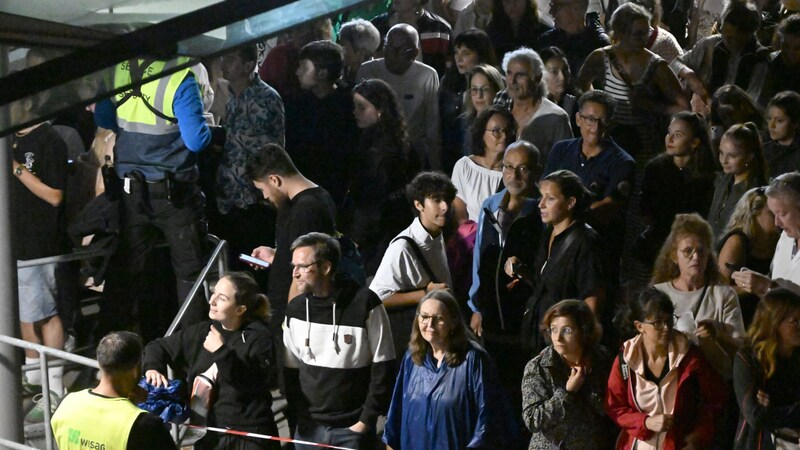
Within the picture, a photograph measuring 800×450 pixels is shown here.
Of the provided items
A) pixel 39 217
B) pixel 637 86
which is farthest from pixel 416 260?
pixel 39 217

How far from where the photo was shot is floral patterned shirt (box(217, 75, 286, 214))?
29.1ft

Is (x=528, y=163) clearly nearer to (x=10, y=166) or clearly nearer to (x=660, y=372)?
(x=660, y=372)

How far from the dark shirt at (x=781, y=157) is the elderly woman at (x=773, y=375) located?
72.0 inches

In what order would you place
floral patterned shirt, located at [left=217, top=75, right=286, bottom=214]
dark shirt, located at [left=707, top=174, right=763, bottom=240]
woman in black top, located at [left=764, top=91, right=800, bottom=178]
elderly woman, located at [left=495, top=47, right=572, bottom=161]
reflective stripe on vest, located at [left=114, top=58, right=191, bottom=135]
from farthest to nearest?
floral patterned shirt, located at [left=217, top=75, right=286, bottom=214] < elderly woman, located at [left=495, top=47, right=572, bottom=161] < woman in black top, located at [left=764, top=91, right=800, bottom=178] < reflective stripe on vest, located at [left=114, top=58, right=191, bottom=135] < dark shirt, located at [left=707, top=174, right=763, bottom=240]

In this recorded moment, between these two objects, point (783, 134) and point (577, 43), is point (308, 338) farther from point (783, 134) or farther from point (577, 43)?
point (577, 43)

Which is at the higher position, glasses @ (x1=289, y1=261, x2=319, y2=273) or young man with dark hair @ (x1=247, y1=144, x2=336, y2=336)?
young man with dark hair @ (x1=247, y1=144, x2=336, y2=336)

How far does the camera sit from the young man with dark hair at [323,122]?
8977 mm

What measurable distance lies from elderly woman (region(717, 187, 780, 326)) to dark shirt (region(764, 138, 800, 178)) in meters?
0.61

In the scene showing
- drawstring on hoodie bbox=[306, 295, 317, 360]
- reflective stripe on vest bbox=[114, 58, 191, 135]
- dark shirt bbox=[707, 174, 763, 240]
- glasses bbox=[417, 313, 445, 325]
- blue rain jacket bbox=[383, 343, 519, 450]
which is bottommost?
blue rain jacket bbox=[383, 343, 519, 450]

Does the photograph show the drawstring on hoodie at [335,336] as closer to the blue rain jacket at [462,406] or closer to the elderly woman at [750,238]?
the blue rain jacket at [462,406]

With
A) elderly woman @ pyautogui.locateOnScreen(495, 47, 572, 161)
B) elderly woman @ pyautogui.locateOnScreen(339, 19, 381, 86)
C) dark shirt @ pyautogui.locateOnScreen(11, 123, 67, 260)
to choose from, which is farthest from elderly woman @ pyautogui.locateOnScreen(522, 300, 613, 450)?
elderly woman @ pyautogui.locateOnScreen(339, 19, 381, 86)

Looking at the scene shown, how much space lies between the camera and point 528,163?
7418 mm

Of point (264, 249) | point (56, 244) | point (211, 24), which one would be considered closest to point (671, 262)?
point (264, 249)

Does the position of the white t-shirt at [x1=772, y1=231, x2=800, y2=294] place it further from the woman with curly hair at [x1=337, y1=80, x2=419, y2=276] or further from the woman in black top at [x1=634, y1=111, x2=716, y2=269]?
the woman with curly hair at [x1=337, y1=80, x2=419, y2=276]
